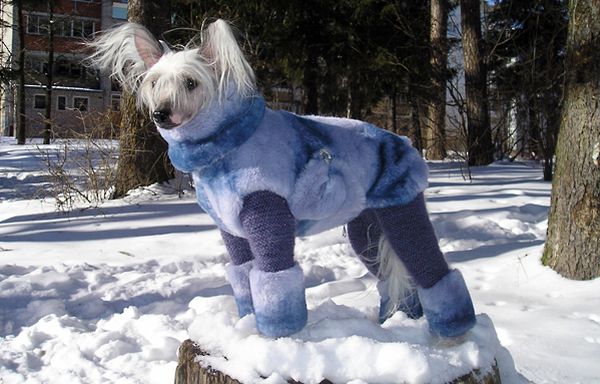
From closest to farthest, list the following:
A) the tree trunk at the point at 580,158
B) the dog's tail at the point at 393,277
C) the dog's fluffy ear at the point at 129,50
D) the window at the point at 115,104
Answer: the dog's fluffy ear at the point at 129,50 → the dog's tail at the point at 393,277 → the tree trunk at the point at 580,158 → the window at the point at 115,104

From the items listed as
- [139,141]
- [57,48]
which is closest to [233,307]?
[139,141]

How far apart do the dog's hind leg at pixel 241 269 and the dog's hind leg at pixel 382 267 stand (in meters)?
0.53

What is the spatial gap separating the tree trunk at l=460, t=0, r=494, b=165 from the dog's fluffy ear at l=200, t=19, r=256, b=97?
26.3 feet

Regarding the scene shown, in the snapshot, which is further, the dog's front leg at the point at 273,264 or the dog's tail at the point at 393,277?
the dog's tail at the point at 393,277

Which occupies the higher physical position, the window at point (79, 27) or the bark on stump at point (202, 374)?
the window at point (79, 27)

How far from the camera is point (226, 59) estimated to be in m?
1.77

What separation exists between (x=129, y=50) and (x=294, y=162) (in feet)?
2.25

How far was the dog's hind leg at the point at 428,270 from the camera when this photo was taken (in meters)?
2.05

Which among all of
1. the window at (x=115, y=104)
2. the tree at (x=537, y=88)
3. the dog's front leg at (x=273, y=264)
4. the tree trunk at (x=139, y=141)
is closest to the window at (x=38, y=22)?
the window at (x=115, y=104)

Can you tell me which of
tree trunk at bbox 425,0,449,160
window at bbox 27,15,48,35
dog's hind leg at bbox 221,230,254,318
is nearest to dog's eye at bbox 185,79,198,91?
dog's hind leg at bbox 221,230,254,318

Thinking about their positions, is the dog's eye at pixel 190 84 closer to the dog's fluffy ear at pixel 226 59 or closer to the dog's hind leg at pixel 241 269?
the dog's fluffy ear at pixel 226 59

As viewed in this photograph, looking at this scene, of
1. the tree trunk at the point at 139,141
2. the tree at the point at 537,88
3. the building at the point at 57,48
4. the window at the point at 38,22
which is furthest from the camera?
A: the building at the point at 57,48

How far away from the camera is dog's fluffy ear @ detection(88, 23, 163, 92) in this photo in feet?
6.26

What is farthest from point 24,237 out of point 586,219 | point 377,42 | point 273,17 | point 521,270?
point 377,42
